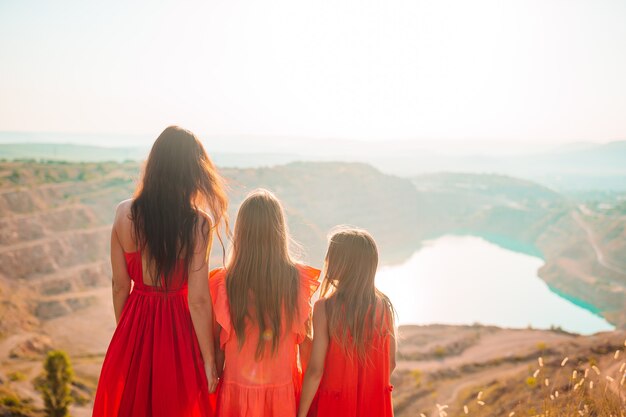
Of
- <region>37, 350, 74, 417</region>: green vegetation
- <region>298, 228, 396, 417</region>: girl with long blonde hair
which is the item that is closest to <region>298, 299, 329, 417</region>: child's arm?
<region>298, 228, 396, 417</region>: girl with long blonde hair

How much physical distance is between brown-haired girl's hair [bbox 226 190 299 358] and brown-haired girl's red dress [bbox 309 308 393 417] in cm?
41

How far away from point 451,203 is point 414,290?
42.9 meters

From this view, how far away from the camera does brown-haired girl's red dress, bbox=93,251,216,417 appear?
2.70 m

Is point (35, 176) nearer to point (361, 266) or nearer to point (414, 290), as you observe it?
point (414, 290)

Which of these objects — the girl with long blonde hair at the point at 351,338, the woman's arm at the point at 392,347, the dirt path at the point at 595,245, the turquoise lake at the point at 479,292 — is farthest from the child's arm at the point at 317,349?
the dirt path at the point at 595,245

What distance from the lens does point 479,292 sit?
149 feet

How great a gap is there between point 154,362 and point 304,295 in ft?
3.08

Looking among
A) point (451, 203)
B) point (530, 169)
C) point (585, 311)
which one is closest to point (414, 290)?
point (585, 311)

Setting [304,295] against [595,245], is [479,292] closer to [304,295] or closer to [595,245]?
[595,245]

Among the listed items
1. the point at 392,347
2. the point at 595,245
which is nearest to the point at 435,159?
the point at 595,245

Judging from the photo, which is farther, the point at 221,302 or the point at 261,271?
the point at 221,302

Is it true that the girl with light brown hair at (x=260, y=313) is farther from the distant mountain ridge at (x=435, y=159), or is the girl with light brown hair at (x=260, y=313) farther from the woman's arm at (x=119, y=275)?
the distant mountain ridge at (x=435, y=159)

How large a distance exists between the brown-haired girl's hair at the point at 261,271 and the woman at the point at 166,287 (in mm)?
177

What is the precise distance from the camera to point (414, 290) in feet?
149
